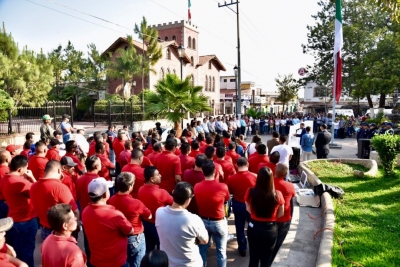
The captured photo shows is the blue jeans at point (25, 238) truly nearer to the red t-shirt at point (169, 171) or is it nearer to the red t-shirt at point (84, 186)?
the red t-shirt at point (84, 186)

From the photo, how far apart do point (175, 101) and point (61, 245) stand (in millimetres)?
10828

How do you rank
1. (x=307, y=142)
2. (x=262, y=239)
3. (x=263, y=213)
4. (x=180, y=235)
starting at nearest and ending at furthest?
(x=180, y=235), (x=263, y=213), (x=262, y=239), (x=307, y=142)

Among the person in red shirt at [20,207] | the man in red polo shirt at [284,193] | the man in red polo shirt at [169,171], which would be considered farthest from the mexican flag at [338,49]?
the person in red shirt at [20,207]

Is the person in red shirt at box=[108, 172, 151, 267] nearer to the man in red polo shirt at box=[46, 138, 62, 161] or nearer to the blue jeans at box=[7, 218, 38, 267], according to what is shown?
the blue jeans at box=[7, 218, 38, 267]

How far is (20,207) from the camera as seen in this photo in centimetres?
407

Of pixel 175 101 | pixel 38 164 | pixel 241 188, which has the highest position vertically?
pixel 175 101

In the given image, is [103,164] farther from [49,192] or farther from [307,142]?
[307,142]

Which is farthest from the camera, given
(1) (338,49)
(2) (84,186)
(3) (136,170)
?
(1) (338,49)

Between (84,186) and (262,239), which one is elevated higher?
(84,186)

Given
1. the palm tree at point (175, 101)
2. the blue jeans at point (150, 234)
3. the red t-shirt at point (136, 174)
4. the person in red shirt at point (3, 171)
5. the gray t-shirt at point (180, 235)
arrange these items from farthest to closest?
the palm tree at point (175, 101) < the red t-shirt at point (136, 174) < the person in red shirt at point (3, 171) < the blue jeans at point (150, 234) < the gray t-shirt at point (180, 235)

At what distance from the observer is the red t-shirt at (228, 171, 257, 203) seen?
4.65 metres

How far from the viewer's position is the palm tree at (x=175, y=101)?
12.9 metres

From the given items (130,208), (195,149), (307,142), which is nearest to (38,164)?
(130,208)

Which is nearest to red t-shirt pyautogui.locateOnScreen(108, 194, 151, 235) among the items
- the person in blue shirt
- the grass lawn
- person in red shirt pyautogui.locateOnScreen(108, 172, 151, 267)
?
person in red shirt pyautogui.locateOnScreen(108, 172, 151, 267)
